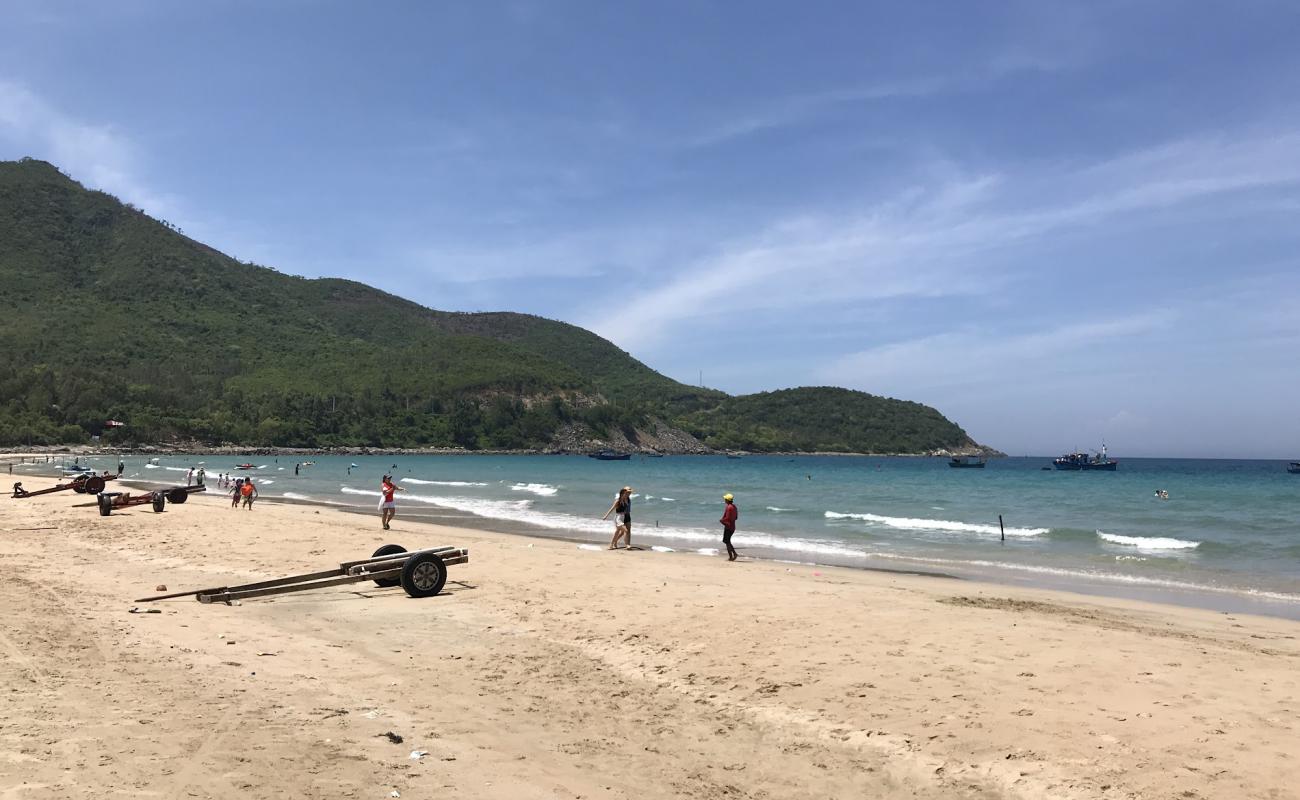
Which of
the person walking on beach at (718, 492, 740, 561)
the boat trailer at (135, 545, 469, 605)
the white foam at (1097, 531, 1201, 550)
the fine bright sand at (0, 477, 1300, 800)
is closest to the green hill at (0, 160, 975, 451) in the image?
the person walking on beach at (718, 492, 740, 561)

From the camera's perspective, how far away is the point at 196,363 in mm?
154250

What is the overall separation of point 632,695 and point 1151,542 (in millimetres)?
22420

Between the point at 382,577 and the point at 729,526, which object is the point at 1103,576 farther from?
the point at 382,577

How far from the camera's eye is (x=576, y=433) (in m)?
182

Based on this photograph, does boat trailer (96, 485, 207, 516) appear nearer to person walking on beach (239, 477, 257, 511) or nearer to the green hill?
person walking on beach (239, 477, 257, 511)

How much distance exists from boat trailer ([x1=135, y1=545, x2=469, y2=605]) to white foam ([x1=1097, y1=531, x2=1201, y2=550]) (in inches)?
802

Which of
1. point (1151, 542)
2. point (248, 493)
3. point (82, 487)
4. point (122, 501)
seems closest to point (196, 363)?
point (82, 487)

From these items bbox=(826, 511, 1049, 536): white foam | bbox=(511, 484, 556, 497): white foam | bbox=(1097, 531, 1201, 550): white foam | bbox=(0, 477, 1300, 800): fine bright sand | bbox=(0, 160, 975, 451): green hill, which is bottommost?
bbox=(511, 484, 556, 497): white foam

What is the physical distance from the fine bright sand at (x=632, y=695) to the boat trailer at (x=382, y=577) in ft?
0.79

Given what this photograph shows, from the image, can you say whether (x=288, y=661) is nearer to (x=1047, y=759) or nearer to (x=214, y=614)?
(x=214, y=614)

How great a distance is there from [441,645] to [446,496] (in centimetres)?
3699

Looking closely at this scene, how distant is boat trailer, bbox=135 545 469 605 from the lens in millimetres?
11211

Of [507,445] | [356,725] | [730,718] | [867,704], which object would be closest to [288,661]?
[356,725]

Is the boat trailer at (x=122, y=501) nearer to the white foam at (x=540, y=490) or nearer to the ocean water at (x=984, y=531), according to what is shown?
the ocean water at (x=984, y=531)
